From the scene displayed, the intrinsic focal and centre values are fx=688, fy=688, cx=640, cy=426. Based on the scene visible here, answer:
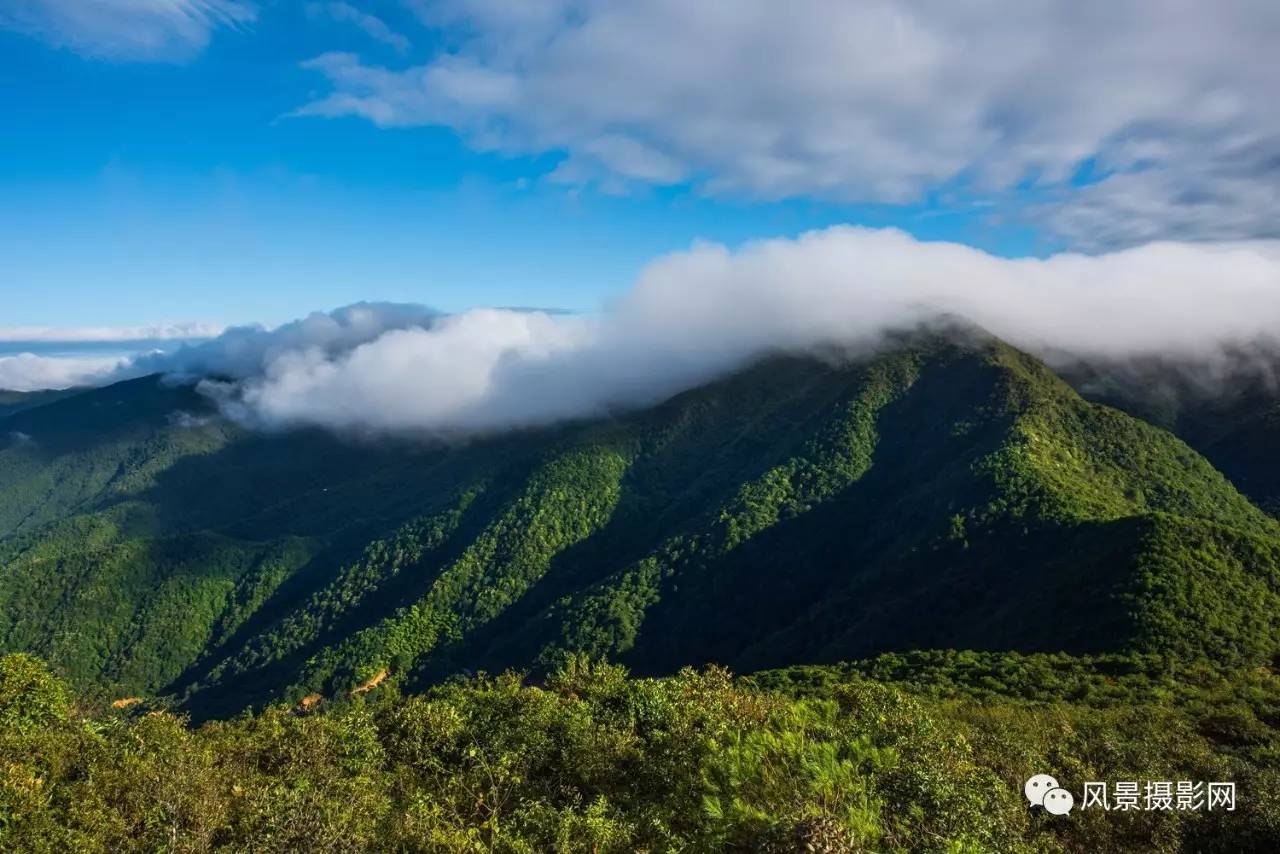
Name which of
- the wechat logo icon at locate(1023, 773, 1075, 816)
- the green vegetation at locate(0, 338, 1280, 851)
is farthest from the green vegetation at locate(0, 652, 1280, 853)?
the wechat logo icon at locate(1023, 773, 1075, 816)

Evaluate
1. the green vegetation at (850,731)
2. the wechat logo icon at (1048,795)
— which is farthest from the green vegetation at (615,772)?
the wechat logo icon at (1048,795)

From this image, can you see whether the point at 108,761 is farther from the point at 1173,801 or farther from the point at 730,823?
the point at 1173,801

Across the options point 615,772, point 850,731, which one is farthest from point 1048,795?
point 615,772

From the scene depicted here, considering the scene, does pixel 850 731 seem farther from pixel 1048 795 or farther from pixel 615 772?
pixel 615 772

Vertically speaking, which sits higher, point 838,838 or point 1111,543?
point 838,838

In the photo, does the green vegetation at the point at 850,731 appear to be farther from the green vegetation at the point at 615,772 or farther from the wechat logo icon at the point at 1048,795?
the wechat logo icon at the point at 1048,795

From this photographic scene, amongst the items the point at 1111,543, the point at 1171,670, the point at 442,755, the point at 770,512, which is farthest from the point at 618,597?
the point at 442,755
